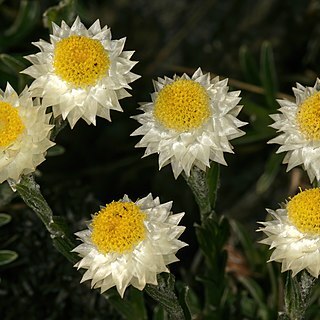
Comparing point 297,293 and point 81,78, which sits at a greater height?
point 81,78

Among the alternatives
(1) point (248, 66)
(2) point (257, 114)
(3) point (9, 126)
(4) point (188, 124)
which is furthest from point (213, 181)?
(1) point (248, 66)

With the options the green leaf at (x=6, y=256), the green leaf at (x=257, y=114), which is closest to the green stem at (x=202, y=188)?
the green leaf at (x=6, y=256)

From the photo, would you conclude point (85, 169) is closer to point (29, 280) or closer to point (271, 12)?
point (29, 280)

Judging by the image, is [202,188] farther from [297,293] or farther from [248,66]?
[248,66]

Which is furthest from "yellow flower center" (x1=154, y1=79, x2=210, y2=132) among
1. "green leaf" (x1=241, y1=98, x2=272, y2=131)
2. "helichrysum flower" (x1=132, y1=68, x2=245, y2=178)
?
"green leaf" (x1=241, y1=98, x2=272, y2=131)

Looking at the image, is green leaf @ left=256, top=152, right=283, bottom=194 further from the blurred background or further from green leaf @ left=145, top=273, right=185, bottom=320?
green leaf @ left=145, top=273, right=185, bottom=320

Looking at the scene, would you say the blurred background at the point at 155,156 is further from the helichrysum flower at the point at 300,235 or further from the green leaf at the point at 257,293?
the helichrysum flower at the point at 300,235

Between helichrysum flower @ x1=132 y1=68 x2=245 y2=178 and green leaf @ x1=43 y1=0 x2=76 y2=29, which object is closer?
helichrysum flower @ x1=132 y1=68 x2=245 y2=178
